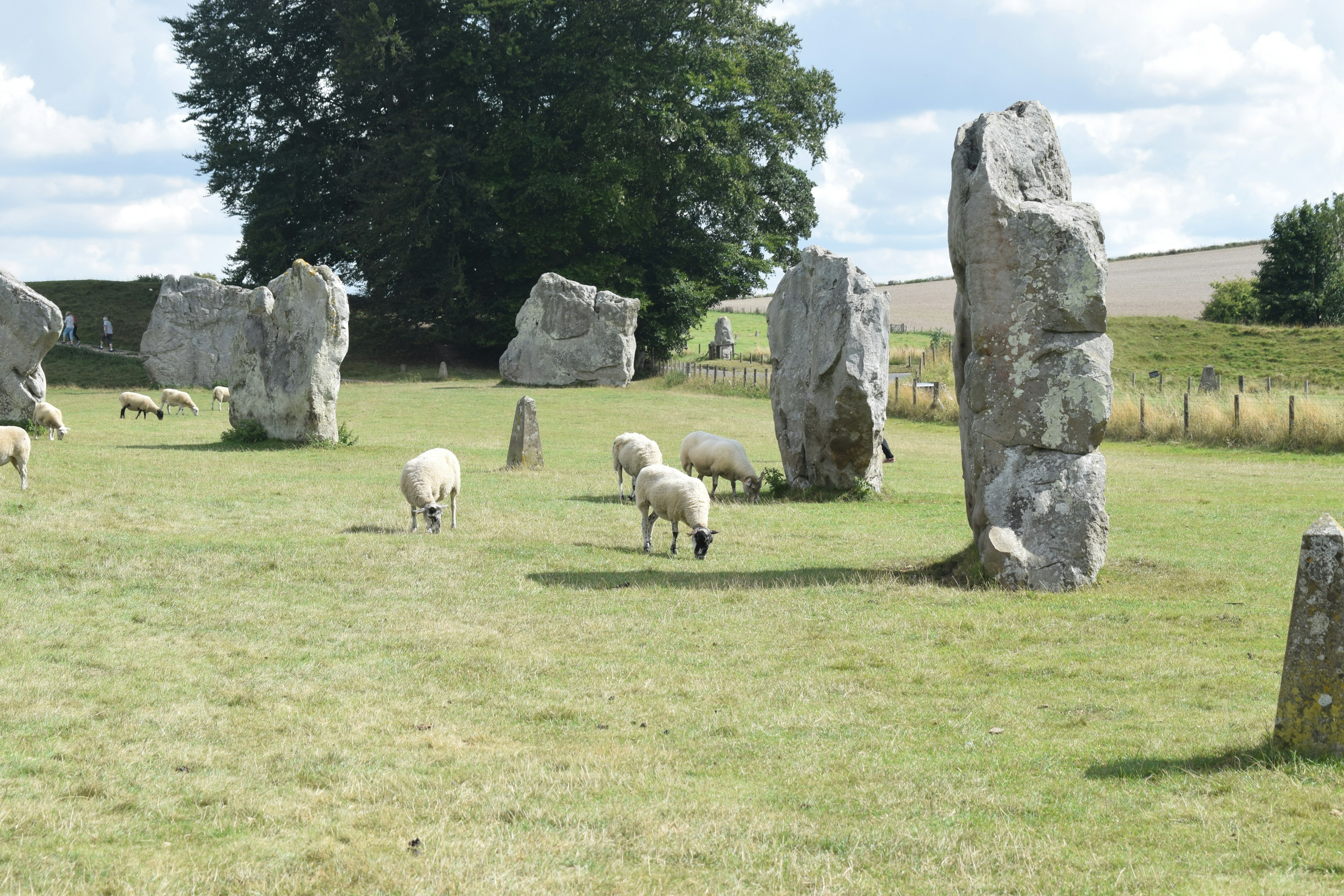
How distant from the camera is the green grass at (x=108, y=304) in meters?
55.7

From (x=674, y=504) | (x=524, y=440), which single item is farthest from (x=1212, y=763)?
(x=524, y=440)

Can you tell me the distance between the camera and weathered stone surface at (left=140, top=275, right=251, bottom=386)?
156 feet

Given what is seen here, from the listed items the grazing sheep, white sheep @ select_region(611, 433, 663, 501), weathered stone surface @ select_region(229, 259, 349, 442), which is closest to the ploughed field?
white sheep @ select_region(611, 433, 663, 501)

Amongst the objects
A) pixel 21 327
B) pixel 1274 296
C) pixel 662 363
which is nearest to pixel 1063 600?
pixel 21 327

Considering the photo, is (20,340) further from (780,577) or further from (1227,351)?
(1227,351)

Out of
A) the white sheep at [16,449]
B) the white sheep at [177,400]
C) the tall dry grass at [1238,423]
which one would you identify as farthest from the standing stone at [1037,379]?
the white sheep at [177,400]

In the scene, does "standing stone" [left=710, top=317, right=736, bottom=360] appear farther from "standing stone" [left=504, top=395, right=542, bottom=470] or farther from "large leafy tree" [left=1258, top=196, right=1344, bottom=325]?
"standing stone" [left=504, top=395, right=542, bottom=470]

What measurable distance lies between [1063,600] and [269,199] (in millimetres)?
49349

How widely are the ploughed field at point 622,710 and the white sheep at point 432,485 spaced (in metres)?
0.59

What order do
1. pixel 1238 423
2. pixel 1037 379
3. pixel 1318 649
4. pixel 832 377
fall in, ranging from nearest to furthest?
pixel 1318 649 → pixel 1037 379 → pixel 832 377 → pixel 1238 423

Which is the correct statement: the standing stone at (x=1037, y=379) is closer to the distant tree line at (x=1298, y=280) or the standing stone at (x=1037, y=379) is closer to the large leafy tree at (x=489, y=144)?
the large leafy tree at (x=489, y=144)

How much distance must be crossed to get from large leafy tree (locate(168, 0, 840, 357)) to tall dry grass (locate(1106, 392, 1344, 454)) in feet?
80.2

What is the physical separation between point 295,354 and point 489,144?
29250 mm

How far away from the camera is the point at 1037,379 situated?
13.5 m
